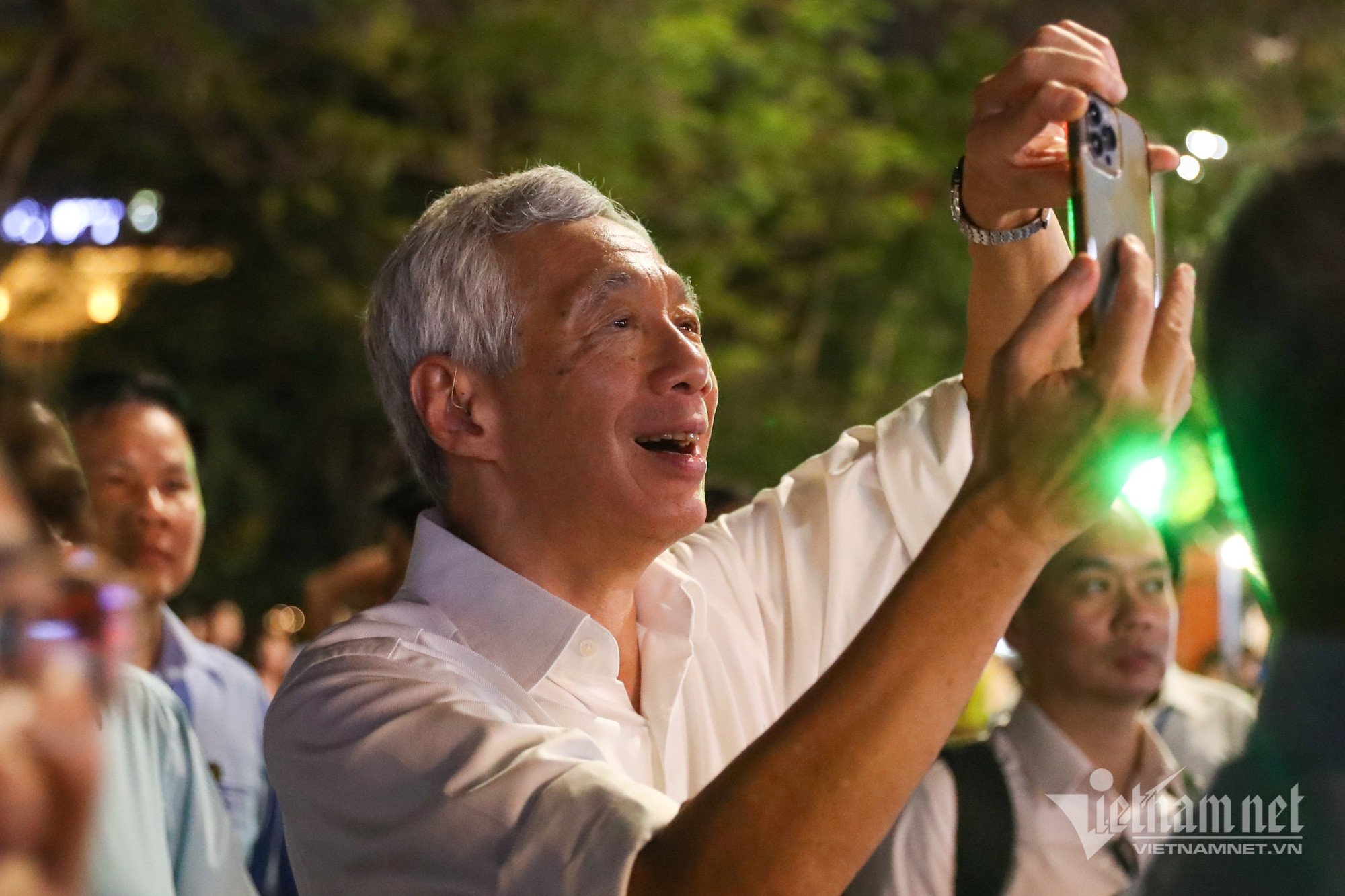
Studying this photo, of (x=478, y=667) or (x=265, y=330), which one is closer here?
(x=478, y=667)

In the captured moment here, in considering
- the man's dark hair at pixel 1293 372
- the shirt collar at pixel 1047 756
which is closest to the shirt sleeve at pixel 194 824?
the shirt collar at pixel 1047 756

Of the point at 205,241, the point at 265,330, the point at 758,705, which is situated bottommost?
the point at 758,705

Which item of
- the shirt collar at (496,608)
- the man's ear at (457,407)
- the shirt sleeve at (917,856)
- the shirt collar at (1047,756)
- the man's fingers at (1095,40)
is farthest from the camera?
the shirt collar at (1047,756)

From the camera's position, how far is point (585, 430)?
210 centimetres

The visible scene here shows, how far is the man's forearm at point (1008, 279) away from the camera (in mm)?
2072

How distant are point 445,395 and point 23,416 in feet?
4.78

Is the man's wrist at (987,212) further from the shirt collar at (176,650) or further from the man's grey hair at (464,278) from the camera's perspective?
the shirt collar at (176,650)

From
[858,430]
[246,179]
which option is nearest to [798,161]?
[246,179]

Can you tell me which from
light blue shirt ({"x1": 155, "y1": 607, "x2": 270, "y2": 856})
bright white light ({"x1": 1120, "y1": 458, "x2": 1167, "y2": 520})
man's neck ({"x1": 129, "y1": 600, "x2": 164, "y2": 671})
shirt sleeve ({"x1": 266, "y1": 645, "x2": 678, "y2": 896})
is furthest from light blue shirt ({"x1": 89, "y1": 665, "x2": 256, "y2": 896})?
bright white light ({"x1": 1120, "y1": 458, "x2": 1167, "y2": 520})

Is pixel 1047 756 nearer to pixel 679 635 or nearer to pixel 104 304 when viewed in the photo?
pixel 679 635

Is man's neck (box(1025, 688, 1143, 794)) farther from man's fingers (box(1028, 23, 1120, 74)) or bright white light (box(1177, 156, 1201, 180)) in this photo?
man's fingers (box(1028, 23, 1120, 74))

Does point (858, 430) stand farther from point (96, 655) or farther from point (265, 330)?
point (265, 330)

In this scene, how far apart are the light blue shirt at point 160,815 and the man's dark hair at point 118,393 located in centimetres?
105

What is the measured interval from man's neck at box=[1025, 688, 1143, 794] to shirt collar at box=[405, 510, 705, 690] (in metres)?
1.45
